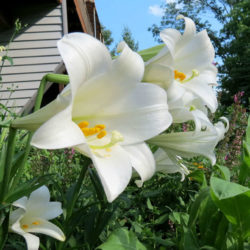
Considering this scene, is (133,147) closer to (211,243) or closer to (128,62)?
(128,62)

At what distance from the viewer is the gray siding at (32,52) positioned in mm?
5988

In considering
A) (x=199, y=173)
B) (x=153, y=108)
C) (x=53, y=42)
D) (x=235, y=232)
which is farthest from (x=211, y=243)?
(x=53, y=42)

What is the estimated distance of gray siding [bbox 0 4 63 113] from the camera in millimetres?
5988

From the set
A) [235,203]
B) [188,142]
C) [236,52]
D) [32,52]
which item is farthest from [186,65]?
[236,52]

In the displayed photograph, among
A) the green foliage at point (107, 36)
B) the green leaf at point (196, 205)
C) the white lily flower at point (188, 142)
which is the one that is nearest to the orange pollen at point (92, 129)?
the white lily flower at point (188, 142)

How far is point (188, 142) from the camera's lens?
979mm

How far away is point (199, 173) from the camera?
150 centimetres

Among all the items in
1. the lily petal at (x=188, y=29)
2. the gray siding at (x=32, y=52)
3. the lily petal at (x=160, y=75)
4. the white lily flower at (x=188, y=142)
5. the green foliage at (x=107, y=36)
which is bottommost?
the green foliage at (x=107, y=36)

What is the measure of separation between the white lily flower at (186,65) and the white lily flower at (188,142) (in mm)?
93

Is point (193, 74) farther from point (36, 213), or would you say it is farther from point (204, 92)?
point (36, 213)

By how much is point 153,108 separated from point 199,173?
826 mm

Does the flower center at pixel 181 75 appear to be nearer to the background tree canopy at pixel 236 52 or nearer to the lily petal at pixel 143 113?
the lily petal at pixel 143 113

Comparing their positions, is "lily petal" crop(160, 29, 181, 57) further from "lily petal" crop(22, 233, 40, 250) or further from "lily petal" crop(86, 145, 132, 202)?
"lily petal" crop(22, 233, 40, 250)

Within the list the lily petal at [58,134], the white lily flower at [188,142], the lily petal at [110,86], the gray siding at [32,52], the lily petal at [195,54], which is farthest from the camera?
the gray siding at [32,52]
